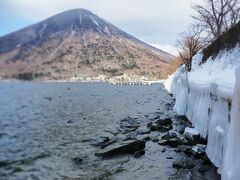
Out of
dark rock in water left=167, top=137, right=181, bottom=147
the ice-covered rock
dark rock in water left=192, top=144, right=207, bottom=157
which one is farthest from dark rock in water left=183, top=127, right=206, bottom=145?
the ice-covered rock

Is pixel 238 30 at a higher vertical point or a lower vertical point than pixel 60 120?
higher

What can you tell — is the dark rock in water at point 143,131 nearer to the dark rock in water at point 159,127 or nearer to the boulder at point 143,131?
the boulder at point 143,131

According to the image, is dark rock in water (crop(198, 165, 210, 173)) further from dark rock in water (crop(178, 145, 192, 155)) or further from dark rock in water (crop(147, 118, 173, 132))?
dark rock in water (crop(147, 118, 173, 132))

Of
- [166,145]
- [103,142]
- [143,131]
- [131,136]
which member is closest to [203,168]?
[166,145]

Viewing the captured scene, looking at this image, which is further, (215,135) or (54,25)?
(54,25)

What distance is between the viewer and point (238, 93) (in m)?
8.62

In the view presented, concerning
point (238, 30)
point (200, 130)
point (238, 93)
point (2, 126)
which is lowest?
point (2, 126)

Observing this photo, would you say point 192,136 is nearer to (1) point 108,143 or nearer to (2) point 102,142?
(1) point 108,143

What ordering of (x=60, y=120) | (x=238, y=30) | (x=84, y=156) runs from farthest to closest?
(x=60, y=120) → (x=238, y=30) → (x=84, y=156)

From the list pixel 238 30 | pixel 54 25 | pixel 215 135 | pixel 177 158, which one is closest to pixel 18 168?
pixel 177 158

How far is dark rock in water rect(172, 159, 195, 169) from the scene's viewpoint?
1317 cm

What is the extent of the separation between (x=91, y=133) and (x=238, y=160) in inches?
602

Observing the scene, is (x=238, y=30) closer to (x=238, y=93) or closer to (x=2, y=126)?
(x=238, y=93)

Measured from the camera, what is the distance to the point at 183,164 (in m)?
13.5
